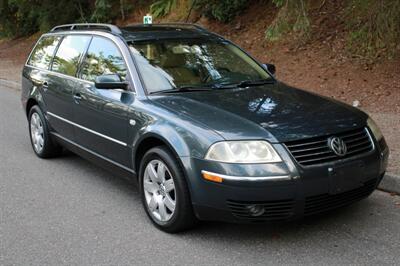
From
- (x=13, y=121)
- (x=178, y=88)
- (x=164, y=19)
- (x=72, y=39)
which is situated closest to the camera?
(x=178, y=88)

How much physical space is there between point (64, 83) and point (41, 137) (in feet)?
3.90

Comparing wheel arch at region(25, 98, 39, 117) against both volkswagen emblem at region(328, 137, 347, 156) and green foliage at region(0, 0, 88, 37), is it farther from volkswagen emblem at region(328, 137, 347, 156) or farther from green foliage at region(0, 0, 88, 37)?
green foliage at region(0, 0, 88, 37)

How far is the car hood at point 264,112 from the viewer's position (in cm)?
412

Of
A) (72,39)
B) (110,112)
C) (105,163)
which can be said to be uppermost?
(72,39)

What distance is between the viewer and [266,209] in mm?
4039

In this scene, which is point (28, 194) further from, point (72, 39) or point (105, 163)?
point (72, 39)

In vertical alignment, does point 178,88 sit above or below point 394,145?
above

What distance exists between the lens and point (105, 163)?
549 cm

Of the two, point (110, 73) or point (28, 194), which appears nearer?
point (110, 73)

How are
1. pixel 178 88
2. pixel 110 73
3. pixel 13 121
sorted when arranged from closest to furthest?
pixel 178 88
pixel 110 73
pixel 13 121

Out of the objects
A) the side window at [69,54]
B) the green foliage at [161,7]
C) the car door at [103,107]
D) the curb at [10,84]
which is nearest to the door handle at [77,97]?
the car door at [103,107]

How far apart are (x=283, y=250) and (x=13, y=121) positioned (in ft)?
23.0

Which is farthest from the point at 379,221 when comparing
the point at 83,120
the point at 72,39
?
the point at 72,39

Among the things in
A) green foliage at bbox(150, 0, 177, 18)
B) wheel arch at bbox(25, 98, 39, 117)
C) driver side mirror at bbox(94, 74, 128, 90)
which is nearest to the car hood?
driver side mirror at bbox(94, 74, 128, 90)
